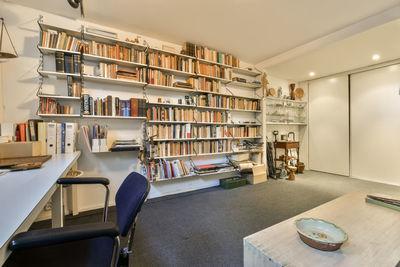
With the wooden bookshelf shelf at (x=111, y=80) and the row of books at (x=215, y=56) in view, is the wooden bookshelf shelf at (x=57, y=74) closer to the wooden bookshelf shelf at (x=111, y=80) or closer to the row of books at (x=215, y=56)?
the wooden bookshelf shelf at (x=111, y=80)

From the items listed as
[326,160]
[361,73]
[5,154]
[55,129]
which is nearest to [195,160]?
[55,129]

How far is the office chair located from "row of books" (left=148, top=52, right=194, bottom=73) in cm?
212

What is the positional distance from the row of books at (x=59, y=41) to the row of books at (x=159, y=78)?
92cm

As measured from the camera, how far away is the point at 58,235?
53cm

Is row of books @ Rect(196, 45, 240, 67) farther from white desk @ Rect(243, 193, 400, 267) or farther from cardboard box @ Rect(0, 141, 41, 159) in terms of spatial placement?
white desk @ Rect(243, 193, 400, 267)

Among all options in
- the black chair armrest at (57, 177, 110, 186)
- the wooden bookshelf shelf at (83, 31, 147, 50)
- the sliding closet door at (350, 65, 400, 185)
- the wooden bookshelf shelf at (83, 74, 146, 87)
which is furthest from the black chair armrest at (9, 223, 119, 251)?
the sliding closet door at (350, 65, 400, 185)

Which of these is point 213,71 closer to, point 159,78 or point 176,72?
point 176,72

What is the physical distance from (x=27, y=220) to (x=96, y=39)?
2.49m

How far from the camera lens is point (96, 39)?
7.36 ft

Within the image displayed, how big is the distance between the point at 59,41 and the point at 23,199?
2115mm

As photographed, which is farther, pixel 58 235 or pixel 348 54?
pixel 348 54

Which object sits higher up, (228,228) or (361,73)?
(361,73)

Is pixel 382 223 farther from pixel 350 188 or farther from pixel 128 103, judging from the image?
pixel 128 103

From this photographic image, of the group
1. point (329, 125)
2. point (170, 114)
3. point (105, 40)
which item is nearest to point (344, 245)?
point (170, 114)
